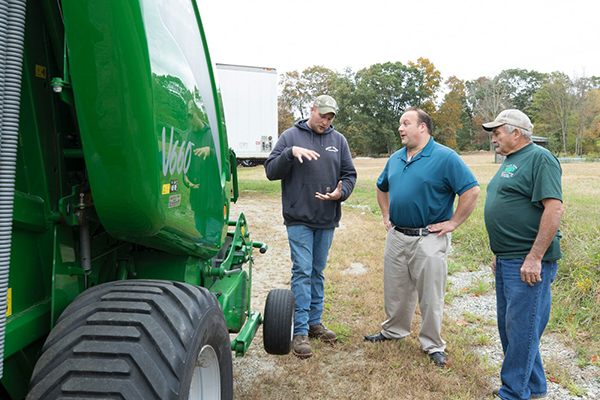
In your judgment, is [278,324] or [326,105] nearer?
[278,324]

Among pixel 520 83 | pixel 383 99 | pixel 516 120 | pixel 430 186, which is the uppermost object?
pixel 520 83

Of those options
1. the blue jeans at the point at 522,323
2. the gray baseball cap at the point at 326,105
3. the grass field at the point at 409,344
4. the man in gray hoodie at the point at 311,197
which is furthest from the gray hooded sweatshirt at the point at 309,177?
the blue jeans at the point at 522,323

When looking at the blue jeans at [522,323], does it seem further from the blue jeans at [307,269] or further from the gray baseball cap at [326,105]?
the gray baseball cap at [326,105]

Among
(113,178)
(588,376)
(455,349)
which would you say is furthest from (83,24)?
(588,376)

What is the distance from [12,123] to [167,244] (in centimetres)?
84

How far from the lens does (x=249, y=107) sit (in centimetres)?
1398

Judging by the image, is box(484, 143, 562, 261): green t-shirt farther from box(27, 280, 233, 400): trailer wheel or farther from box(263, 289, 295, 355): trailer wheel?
box(27, 280, 233, 400): trailer wheel

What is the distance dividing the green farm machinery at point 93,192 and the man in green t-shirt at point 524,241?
2188 mm

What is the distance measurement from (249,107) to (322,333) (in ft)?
35.4

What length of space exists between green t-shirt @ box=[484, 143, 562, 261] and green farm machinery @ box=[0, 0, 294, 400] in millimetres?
2204

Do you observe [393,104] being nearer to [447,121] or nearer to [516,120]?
[447,121]

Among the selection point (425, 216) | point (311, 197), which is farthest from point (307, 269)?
point (425, 216)

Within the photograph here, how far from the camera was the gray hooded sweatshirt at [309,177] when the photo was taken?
4.02 m

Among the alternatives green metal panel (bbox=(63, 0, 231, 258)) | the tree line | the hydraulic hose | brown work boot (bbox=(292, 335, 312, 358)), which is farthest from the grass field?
the tree line
